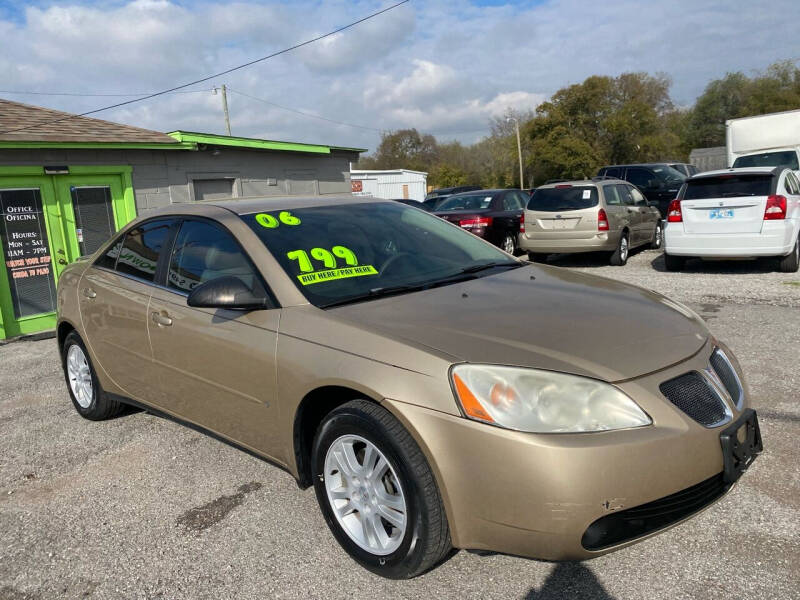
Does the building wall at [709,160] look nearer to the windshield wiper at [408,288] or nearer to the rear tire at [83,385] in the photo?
the windshield wiper at [408,288]

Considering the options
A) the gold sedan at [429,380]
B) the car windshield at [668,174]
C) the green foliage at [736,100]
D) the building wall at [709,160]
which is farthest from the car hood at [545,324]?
the green foliage at [736,100]

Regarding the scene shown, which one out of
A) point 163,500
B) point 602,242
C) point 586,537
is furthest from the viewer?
point 602,242

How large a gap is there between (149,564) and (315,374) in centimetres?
119

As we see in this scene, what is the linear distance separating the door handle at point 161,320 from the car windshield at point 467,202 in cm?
1085

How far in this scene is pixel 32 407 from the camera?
18.1 feet

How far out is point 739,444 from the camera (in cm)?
253

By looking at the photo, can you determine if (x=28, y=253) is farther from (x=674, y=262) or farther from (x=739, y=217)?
(x=739, y=217)

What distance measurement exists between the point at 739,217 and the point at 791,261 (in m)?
1.08

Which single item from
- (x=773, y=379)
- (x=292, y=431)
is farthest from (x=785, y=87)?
(x=292, y=431)

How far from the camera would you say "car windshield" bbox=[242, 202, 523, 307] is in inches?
126

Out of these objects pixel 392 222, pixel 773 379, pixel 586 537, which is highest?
pixel 392 222

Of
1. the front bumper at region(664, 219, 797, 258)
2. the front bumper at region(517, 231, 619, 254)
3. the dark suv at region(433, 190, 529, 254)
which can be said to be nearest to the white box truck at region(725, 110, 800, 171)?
the dark suv at region(433, 190, 529, 254)

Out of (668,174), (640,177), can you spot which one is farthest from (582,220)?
(668,174)

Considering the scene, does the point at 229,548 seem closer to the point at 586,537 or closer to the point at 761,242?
the point at 586,537
